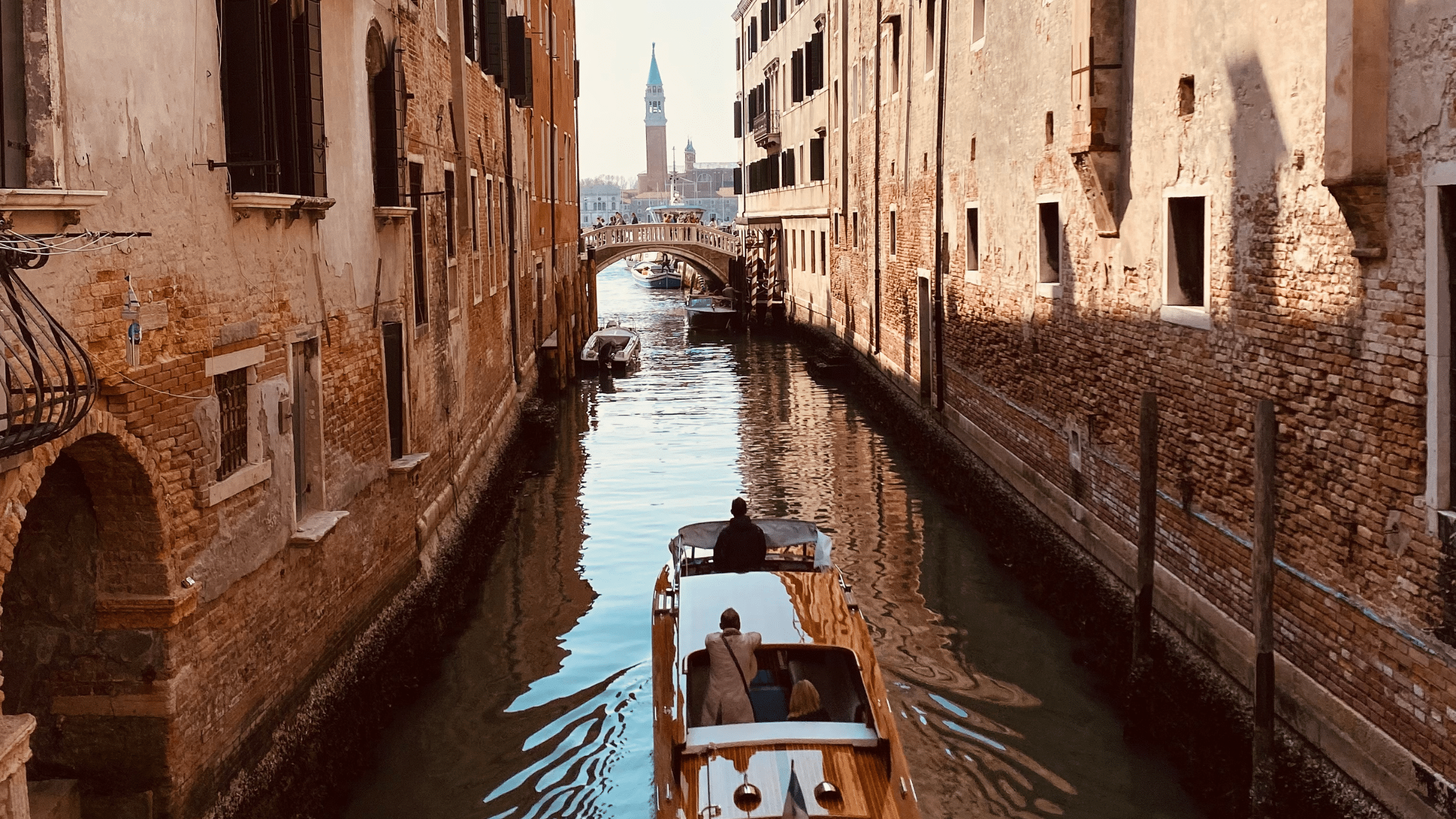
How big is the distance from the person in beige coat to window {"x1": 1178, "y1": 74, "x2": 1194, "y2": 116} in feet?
14.6

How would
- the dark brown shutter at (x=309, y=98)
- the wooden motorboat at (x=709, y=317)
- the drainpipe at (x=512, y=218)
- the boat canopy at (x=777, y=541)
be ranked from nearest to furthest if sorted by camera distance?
the dark brown shutter at (x=309, y=98) → the boat canopy at (x=777, y=541) → the drainpipe at (x=512, y=218) → the wooden motorboat at (x=709, y=317)

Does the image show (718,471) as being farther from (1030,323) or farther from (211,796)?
(211,796)

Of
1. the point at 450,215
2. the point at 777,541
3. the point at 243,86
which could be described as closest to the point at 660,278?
the point at 450,215

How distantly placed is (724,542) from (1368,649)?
3999 millimetres

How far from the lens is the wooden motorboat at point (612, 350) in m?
26.0

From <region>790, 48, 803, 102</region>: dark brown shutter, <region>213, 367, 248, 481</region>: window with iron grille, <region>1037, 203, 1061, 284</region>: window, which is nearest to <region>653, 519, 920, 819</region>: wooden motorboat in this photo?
<region>213, 367, 248, 481</region>: window with iron grille

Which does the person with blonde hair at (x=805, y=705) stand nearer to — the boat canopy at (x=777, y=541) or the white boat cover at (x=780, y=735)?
the white boat cover at (x=780, y=735)

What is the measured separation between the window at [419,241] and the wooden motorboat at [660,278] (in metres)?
49.8

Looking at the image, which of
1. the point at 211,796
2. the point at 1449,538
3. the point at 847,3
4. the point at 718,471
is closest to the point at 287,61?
the point at 211,796

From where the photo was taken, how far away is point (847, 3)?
2606 cm

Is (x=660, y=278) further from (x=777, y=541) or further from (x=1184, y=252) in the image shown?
(x=1184, y=252)

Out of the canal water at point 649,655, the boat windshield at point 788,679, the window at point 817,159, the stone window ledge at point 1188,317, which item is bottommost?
the canal water at point 649,655

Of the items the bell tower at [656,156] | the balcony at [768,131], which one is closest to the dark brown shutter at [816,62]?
the balcony at [768,131]

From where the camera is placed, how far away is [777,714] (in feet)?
20.7
